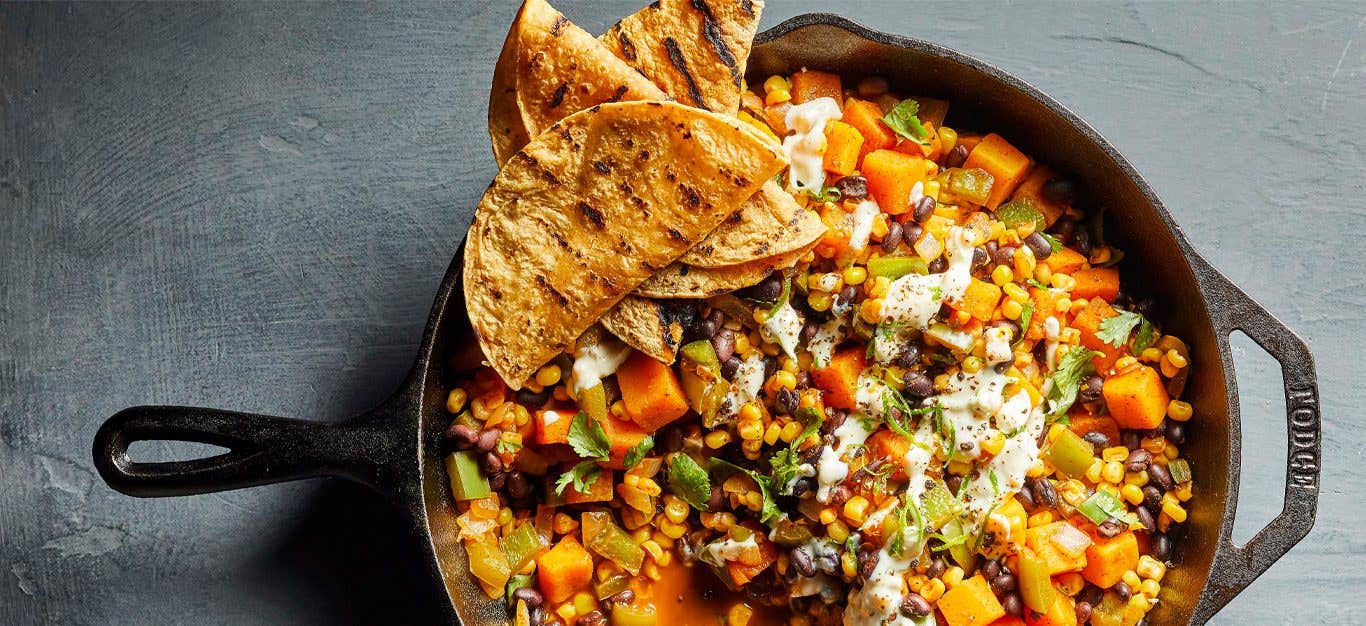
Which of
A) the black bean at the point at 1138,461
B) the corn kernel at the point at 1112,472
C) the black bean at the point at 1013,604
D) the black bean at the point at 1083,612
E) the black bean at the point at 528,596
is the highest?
the black bean at the point at 1138,461

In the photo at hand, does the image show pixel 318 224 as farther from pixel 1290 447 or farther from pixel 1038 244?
pixel 1290 447

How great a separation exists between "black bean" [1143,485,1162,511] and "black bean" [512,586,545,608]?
211cm

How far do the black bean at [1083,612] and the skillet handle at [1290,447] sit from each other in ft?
1.09

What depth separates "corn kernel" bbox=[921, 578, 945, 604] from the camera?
10.5ft

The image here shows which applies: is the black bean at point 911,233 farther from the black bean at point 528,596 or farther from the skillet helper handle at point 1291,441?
the black bean at point 528,596

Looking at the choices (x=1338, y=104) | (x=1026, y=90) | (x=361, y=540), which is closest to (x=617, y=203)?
(x=1026, y=90)

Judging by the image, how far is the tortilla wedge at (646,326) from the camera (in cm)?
306

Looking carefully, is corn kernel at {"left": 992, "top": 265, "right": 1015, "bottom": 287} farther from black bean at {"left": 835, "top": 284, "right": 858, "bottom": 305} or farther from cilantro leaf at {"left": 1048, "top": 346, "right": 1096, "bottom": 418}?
black bean at {"left": 835, "top": 284, "right": 858, "bottom": 305}

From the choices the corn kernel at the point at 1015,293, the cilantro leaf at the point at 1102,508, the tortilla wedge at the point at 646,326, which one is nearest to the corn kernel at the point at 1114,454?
the cilantro leaf at the point at 1102,508

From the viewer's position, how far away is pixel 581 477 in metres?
3.29

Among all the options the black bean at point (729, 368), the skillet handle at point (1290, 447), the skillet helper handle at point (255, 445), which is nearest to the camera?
the skillet helper handle at point (255, 445)

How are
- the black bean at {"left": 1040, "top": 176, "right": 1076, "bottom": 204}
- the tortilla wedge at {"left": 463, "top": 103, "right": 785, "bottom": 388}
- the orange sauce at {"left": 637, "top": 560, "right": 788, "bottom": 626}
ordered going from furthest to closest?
1. the orange sauce at {"left": 637, "top": 560, "right": 788, "bottom": 626}
2. the black bean at {"left": 1040, "top": 176, "right": 1076, "bottom": 204}
3. the tortilla wedge at {"left": 463, "top": 103, "right": 785, "bottom": 388}

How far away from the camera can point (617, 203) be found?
299 cm

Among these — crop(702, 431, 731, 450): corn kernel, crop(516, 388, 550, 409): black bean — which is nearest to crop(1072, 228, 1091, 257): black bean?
crop(702, 431, 731, 450): corn kernel
